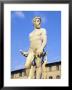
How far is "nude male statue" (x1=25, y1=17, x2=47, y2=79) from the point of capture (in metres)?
0.83

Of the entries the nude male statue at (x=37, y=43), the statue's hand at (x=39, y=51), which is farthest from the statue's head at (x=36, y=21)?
the statue's hand at (x=39, y=51)

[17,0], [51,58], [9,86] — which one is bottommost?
[9,86]

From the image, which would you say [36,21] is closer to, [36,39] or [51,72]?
[36,39]

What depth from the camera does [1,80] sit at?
0.83m

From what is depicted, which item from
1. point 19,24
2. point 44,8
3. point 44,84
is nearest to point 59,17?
point 44,8

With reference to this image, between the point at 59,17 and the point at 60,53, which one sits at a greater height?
the point at 59,17

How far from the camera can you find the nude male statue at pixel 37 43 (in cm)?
83

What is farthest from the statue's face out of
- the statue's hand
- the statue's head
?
the statue's hand

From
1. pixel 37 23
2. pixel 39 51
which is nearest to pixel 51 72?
pixel 39 51

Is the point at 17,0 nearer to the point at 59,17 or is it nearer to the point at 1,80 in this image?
the point at 59,17

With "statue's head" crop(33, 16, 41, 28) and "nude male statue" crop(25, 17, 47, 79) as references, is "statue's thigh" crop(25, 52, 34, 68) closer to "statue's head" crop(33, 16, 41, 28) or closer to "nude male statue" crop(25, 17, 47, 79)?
"nude male statue" crop(25, 17, 47, 79)

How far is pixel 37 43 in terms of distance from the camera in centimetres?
84

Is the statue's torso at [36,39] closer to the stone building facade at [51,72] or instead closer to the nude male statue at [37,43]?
the nude male statue at [37,43]

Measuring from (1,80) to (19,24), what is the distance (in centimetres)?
27
